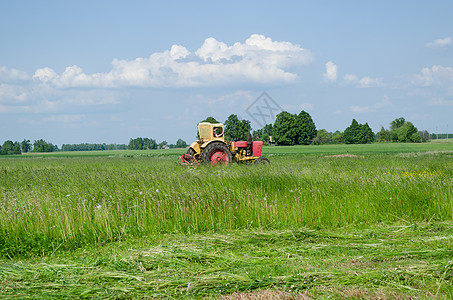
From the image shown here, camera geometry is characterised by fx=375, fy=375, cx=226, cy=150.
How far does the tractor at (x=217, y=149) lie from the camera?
48.0 feet

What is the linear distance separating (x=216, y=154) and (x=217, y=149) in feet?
0.69

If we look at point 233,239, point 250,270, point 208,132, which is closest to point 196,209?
point 233,239

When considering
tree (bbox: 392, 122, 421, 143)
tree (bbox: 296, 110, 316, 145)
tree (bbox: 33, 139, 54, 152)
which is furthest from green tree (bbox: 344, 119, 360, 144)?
tree (bbox: 33, 139, 54, 152)

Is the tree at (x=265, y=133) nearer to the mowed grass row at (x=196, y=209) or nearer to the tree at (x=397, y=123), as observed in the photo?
the tree at (x=397, y=123)

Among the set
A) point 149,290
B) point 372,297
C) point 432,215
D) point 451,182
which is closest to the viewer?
point 372,297

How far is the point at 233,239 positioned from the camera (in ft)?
17.4

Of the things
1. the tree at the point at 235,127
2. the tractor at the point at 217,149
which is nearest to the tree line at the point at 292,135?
the tree at the point at 235,127

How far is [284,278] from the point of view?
3.66m

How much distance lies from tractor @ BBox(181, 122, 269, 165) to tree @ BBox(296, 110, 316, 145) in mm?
63879

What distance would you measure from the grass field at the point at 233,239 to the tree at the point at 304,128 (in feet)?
232

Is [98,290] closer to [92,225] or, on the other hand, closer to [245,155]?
[92,225]

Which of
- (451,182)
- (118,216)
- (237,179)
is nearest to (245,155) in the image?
(237,179)

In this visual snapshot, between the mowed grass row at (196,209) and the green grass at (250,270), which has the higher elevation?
the mowed grass row at (196,209)

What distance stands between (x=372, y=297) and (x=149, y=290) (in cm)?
207
